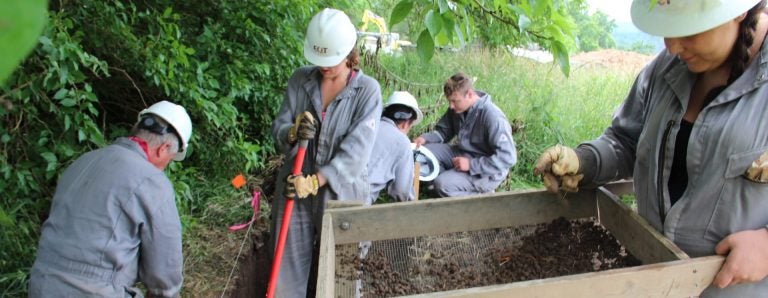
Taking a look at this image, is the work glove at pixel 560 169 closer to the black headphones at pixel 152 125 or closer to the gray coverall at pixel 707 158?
the gray coverall at pixel 707 158

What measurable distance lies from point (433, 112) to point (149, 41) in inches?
141

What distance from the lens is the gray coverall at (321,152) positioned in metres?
2.74

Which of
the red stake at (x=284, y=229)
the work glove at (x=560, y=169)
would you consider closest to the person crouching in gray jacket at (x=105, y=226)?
the red stake at (x=284, y=229)

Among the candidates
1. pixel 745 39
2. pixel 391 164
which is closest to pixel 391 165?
pixel 391 164

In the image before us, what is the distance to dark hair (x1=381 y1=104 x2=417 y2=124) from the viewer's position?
14.2ft

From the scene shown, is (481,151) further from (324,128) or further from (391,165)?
(324,128)

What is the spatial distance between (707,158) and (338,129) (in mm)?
1798

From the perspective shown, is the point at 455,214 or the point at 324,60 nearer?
the point at 455,214

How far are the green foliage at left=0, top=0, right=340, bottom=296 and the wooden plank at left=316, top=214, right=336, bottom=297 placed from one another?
1420mm

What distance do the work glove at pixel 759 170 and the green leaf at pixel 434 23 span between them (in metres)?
0.99

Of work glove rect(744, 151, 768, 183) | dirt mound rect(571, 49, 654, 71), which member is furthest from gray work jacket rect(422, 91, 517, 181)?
dirt mound rect(571, 49, 654, 71)

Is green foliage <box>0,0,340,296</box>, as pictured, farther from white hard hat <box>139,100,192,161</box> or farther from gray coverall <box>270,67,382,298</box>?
gray coverall <box>270,67,382,298</box>

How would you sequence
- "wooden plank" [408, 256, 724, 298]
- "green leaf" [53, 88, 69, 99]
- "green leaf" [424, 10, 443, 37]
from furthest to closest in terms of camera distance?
"green leaf" [53, 88, 69, 99]
"green leaf" [424, 10, 443, 37]
"wooden plank" [408, 256, 724, 298]

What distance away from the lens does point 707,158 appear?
4.74 feet
